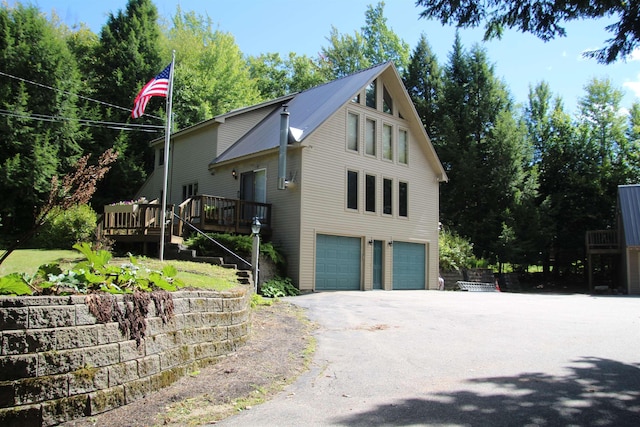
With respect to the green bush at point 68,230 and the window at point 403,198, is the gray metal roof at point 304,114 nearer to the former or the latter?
the window at point 403,198

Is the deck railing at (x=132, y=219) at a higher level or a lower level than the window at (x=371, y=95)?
lower

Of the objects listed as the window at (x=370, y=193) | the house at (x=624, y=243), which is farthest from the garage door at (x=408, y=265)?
the house at (x=624, y=243)

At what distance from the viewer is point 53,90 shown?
2489 cm


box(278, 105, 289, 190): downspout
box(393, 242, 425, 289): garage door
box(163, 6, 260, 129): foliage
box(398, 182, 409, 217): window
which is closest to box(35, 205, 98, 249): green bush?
box(278, 105, 289, 190): downspout

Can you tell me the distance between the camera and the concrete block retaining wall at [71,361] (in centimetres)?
431

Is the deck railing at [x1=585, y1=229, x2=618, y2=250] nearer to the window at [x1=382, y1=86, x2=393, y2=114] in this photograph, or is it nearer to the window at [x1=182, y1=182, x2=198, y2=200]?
the window at [x1=382, y1=86, x2=393, y2=114]

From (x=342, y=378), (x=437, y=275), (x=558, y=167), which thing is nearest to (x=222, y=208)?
(x=437, y=275)

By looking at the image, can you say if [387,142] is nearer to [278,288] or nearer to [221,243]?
[278,288]

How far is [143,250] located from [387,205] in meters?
9.74

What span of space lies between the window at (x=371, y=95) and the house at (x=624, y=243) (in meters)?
14.9

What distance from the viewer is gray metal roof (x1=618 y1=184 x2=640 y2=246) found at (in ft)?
83.1

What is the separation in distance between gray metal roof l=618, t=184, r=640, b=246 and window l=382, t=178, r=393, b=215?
13.0 m

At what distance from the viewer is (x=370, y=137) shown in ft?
68.6

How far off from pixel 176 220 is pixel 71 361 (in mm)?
12661
